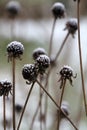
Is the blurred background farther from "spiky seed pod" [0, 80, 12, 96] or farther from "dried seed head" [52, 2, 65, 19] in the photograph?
"spiky seed pod" [0, 80, 12, 96]

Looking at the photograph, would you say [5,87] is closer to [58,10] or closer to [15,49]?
[15,49]

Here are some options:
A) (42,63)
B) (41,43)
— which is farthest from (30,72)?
(41,43)

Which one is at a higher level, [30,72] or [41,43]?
[30,72]

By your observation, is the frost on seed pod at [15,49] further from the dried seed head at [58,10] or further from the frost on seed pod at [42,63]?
the dried seed head at [58,10]

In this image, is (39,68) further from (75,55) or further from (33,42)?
(33,42)

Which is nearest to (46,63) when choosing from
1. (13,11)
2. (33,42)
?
(13,11)

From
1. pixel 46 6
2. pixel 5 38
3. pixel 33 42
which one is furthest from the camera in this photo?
pixel 46 6

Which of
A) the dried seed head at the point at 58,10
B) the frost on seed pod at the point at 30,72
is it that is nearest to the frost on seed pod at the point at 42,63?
the frost on seed pod at the point at 30,72

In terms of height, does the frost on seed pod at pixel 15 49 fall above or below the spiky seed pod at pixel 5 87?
above

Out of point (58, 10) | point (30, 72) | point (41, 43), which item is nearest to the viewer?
point (30, 72)
